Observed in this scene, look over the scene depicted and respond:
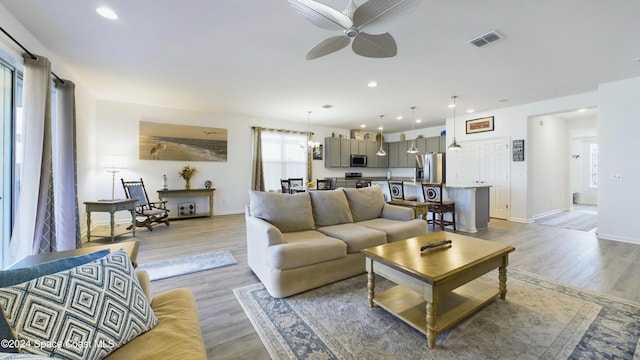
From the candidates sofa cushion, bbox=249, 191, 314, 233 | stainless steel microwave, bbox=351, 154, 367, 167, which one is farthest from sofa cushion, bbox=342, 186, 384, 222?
stainless steel microwave, bbox=351, 154, 367, 167

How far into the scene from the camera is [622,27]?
2.55 meters

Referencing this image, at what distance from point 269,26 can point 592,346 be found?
3.68 metres

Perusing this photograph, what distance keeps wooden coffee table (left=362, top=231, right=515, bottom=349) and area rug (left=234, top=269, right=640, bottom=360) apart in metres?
0.09

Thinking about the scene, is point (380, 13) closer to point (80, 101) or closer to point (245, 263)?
point (245, 263)

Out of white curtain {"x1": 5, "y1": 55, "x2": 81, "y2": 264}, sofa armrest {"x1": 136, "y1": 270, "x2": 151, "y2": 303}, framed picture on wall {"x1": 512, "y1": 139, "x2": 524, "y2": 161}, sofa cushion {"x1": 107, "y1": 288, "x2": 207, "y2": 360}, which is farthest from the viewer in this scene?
framed picture on wall {"x1": 512, "y1": 139, "x2": 524, "y2": 161}

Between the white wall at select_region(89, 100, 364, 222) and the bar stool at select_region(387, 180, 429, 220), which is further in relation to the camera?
the white wall at select_region(89, 100, 364, 222)

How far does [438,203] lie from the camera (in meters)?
4.70

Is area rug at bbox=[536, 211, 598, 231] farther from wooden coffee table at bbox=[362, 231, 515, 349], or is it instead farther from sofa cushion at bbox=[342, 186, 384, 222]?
wooden coffee table at bbox=[362, 231, 515, 349]

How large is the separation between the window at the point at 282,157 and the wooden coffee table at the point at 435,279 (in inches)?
210

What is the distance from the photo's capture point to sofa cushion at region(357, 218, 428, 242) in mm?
2931

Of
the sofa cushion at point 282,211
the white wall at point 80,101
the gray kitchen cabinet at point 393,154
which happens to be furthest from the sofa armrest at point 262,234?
the gray kitchen cabinet at point 393,154

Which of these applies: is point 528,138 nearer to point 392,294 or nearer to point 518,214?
point 518,214

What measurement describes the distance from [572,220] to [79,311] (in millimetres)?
8261

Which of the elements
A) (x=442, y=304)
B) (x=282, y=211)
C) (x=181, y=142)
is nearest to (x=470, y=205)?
(x=442, y=304)
